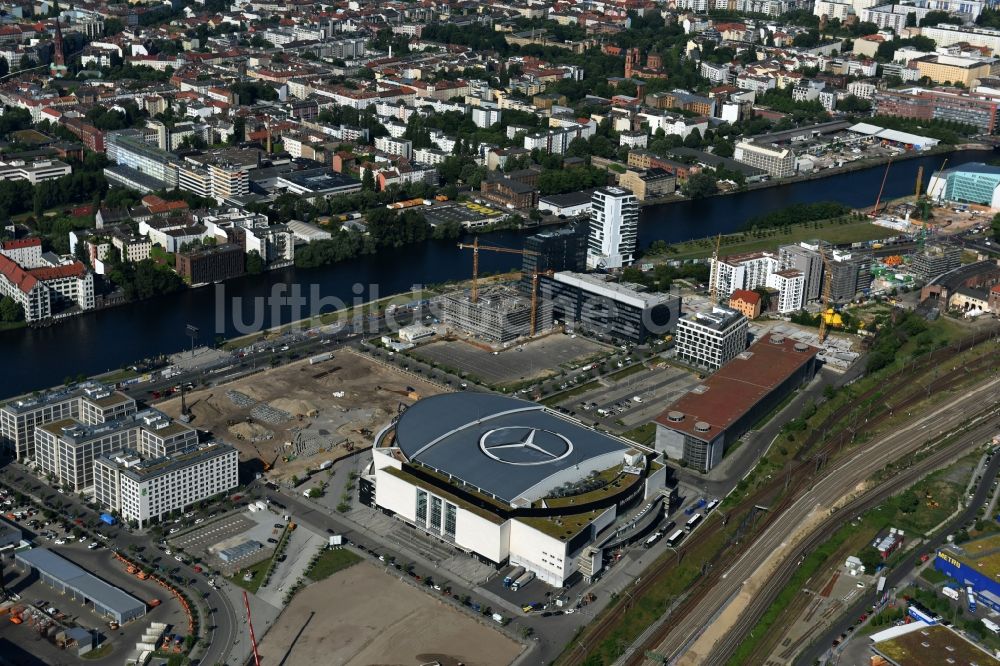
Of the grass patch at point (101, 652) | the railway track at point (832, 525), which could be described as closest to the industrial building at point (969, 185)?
the railway track at point (832, 525)

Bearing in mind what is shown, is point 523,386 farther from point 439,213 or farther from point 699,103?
point 699,103

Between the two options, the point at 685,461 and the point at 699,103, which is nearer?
the point at 685,461

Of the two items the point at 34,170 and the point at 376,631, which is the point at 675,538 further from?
the point at 34,170

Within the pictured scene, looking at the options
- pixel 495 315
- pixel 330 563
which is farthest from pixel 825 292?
pixel 330 563

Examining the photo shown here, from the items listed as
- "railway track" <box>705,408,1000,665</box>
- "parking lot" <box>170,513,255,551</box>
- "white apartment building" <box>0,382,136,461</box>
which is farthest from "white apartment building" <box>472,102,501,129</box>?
"parking lot" <box>170,513,255,551</box>

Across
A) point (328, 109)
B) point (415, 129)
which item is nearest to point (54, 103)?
point (328, 109)

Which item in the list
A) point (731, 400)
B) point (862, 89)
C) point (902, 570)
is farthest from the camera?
point (862, 89)
